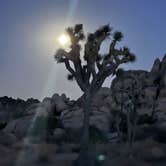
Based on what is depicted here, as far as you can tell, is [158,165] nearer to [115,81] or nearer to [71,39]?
[71,39]

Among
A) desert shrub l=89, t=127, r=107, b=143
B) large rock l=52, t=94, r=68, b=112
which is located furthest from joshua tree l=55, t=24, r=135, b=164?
large rock l=52, t=94, r=68, b=112

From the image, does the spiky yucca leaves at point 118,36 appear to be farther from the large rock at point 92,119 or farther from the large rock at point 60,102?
the large rock at point 60,102

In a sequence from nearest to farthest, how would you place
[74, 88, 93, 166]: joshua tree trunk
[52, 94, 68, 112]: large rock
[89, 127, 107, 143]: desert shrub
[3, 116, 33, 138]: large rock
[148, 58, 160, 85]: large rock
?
[74, 88, 93, 166]: joshua tree trunk, [89, 127, 107, 143]: desert shrub, [3, 116, 33, 138]: large rock, [52, 94, 68, 112]: large rock, [148, 58, 160, 85]: large rock

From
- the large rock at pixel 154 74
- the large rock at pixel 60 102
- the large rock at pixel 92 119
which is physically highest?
the large rock at pixel 154 74

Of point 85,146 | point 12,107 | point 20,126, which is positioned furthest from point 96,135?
Answer: point 12,107

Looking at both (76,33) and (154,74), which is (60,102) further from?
(76,33)

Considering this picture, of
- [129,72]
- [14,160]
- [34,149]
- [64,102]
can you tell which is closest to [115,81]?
[129,72]

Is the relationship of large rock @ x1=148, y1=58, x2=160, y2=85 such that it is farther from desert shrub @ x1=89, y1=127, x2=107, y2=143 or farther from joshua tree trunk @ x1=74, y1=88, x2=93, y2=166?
joshua tree trunk @ x1=74, y1=88, x2=93, y2=166

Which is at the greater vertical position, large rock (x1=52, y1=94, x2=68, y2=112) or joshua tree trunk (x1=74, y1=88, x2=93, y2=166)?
large rock (x1=52, y1=94, x2=68, y2=112)

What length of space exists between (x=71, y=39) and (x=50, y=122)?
18.0m

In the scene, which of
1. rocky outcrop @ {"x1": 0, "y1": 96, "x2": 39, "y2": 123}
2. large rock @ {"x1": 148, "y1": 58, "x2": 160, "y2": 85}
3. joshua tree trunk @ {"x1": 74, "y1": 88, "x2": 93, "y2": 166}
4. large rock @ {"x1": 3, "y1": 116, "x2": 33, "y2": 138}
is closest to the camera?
joshua tree trunk @ {"x1": 74, "y1": 88, "x2": 93, "y2": 166}

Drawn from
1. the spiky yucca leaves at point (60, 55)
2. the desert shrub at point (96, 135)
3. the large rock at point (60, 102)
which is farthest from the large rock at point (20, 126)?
the spiky yucca leaves at point (60, 55)

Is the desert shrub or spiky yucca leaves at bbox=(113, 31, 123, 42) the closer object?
spiky yucca leaves at bbox=(113, 31, 123, 42)

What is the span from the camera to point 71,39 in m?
20.3
